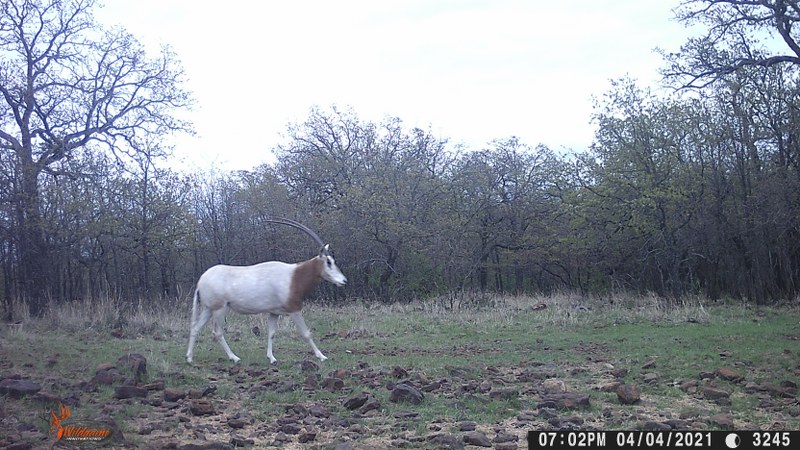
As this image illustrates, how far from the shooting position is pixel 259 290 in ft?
41.3

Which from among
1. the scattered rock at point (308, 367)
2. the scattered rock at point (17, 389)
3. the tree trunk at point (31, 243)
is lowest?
the scattered rock at point (308, 367)

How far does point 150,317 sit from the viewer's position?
16562 millimetres

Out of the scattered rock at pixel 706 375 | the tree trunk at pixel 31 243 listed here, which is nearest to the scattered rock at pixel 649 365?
the scattered rock at pixel 706 375

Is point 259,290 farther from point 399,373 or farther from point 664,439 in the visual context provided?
point 664,439

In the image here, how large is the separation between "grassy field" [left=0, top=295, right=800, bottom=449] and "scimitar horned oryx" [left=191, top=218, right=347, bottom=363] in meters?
0.68

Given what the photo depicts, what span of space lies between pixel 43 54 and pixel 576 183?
1988cm

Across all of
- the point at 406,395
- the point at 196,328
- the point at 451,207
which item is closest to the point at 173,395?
the point at 406,395

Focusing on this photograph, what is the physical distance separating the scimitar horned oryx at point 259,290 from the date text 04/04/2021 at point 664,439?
6.18 metres

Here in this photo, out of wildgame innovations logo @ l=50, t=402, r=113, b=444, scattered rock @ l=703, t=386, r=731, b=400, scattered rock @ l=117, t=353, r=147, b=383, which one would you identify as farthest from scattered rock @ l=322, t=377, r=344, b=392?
scattered rock @ l=703, t=386, r=731, b=400

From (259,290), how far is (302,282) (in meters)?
0.76

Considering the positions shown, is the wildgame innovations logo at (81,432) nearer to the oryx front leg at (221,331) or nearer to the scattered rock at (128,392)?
the scattered rock at (128,392)

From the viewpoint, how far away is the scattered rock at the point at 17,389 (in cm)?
804

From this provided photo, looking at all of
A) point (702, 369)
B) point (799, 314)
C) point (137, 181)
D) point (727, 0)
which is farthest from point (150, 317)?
point (727, 0)

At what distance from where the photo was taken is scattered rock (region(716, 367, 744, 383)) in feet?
29.8
